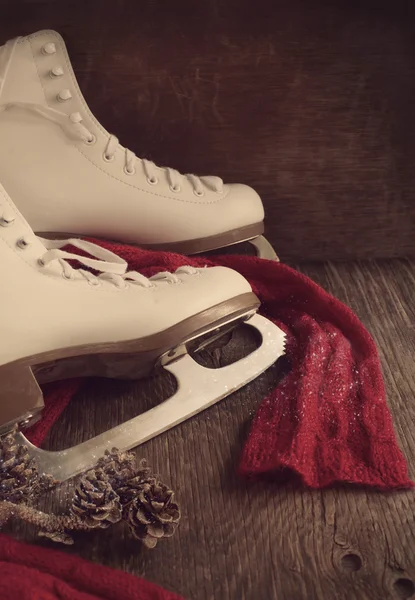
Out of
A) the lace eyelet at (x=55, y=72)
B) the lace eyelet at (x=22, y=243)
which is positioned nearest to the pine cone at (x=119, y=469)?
the lace eyelet at (x=22, y=243)

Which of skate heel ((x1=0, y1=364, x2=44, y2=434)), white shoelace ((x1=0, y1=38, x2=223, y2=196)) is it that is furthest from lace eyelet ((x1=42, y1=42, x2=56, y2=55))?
skate heel ((x1=0, y1=364, x2=44, y2=434))

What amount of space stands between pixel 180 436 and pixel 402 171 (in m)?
0.48

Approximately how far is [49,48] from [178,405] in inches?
17.1

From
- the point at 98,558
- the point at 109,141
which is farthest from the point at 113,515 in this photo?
the point at 109,141

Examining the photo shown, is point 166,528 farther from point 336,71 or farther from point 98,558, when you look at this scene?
point 336,71

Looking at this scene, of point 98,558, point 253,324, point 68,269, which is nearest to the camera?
point 98,558

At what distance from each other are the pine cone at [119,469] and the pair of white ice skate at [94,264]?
65mm

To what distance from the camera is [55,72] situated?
73 cm

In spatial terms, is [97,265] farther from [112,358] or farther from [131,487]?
[131,487]

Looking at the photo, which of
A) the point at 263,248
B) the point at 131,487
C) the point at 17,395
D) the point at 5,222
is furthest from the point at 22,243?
the point at 263,248

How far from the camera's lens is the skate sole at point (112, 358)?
1.90 ft

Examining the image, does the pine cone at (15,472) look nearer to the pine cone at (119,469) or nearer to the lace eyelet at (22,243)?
the pine cone at (119,469)

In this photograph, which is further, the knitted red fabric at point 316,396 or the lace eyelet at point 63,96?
the lace eyelet at point 63,96

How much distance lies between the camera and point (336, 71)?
2.58ft
